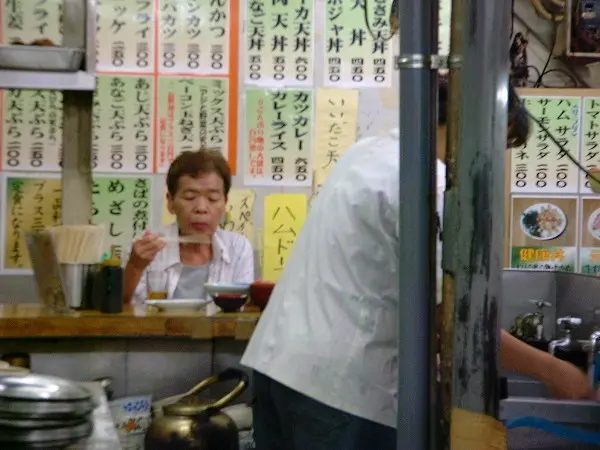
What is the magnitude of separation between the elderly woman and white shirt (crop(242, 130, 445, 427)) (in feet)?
6.16

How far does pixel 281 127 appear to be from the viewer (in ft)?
13.7

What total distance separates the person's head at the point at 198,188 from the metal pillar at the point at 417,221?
8.31ft

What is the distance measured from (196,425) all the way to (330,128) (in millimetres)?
2008

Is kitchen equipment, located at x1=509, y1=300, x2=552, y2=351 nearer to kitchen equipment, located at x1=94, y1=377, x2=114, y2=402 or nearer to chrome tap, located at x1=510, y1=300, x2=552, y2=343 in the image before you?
chrome tap, located at x1=510, y1=300, x2=552, y2=343

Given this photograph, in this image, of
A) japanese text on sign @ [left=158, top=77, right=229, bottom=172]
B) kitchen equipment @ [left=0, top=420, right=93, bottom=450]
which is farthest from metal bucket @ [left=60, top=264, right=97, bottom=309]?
kitchen equipment @ [left=0, top=420, right=93, bottom=450]

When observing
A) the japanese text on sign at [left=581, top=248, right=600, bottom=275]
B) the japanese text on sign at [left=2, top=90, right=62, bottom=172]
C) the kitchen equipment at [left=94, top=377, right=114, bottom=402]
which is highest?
the japanese text on sign at [left=2, top=90, right=62, bottom=172]

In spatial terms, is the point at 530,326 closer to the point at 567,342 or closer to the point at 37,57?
the point at 567,342

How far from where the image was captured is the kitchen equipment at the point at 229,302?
9.87ft

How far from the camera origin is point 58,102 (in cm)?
407

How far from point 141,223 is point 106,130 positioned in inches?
19.0

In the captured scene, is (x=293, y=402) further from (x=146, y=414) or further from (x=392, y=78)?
(x=392, y=78)

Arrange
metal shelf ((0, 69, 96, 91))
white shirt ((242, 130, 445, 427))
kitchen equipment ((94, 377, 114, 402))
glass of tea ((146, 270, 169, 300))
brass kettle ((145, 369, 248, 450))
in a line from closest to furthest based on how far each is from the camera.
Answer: white shirt ((242, 130, 445, 427)), brass kettle ((145, 369, 248, 450)), kitchen equipment ((94, 377, 114, 402)), metal shelf ((0, 69, 96, 91)), glass of tea ((146, 270, 169, 300))

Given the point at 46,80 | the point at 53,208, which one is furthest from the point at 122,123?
the point at 46,80

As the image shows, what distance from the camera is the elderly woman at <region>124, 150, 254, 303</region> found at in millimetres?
3934
